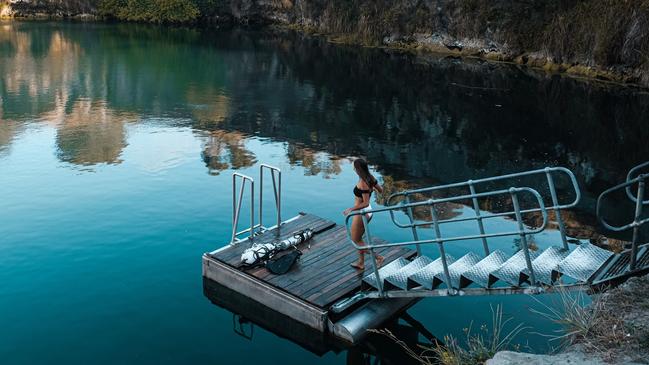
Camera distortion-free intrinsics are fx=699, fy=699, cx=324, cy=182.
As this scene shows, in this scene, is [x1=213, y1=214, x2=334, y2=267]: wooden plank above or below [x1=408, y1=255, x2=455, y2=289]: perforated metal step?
below

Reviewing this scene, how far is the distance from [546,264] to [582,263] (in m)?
0.58

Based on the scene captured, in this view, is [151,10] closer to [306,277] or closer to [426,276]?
[306,277]

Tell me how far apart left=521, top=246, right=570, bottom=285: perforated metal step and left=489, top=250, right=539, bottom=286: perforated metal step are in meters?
0.11

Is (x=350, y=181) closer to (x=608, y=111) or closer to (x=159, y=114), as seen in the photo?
(x=159, y=114)

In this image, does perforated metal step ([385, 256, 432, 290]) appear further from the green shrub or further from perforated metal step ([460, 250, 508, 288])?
the green shrub

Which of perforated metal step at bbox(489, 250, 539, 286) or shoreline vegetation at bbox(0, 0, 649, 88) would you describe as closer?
perforated metal step at bbox(489, 250, 539, 286)

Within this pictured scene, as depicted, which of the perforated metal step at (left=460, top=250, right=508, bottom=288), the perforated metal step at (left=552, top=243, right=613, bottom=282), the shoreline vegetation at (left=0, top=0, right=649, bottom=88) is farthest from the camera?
the shoreline vegetation at (left=0, top=0, right=649, bottom=88)

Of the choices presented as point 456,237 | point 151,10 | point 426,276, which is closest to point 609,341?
point 456,237

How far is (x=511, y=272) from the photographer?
11.1 metres

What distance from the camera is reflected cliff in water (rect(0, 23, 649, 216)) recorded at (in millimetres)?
26625

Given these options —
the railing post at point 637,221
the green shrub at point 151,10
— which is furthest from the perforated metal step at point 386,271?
the green shrub at point 151,10

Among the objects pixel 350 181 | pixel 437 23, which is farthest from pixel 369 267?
pixel 437 23

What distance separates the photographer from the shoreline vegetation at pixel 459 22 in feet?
143

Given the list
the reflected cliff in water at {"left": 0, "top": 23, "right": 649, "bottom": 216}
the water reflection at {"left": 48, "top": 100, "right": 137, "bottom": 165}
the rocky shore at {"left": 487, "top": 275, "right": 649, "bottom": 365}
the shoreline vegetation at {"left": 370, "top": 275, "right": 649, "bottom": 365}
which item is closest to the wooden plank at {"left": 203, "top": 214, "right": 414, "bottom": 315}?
the shoreline vegetation at {"left": 370, "top": 275, "right": 649, "bottom": 365}
